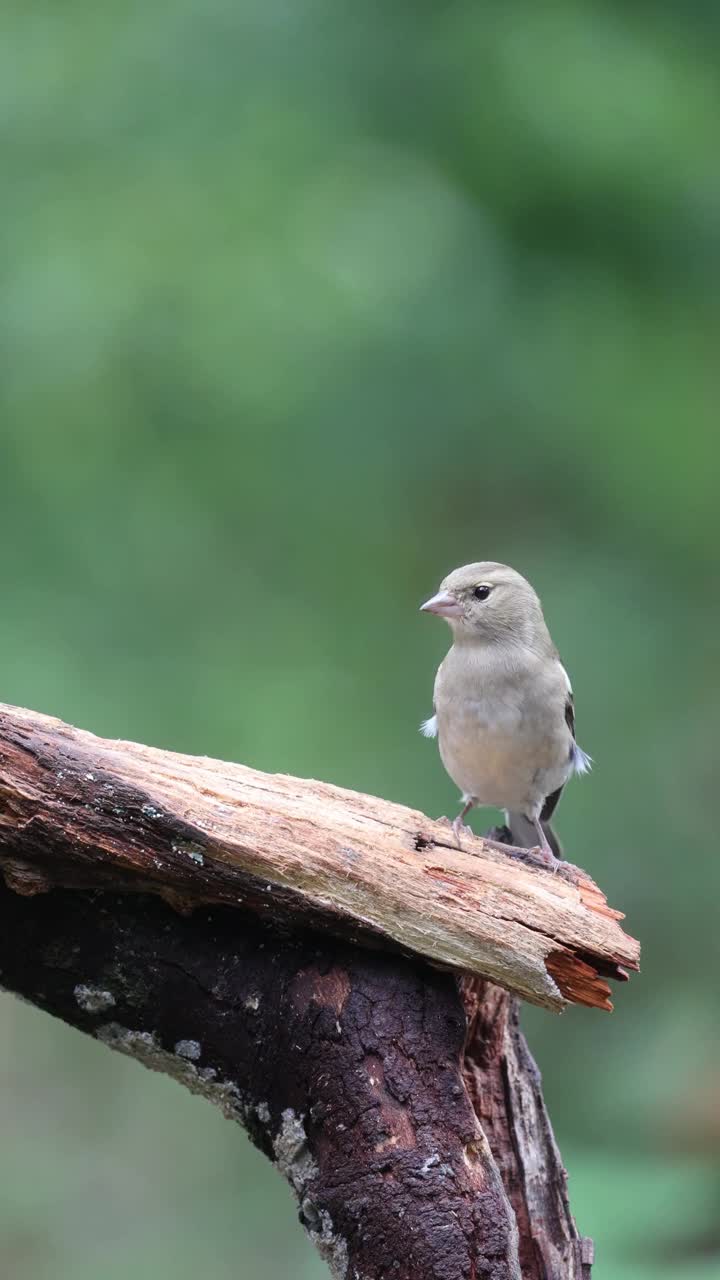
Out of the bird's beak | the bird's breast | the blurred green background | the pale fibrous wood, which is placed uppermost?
the blurred green background

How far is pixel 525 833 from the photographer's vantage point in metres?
3.63

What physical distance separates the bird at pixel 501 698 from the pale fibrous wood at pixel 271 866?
820 millimetres

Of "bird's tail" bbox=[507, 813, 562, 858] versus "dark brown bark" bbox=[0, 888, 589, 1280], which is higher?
"bird's tail" bbox=[507, 813, 562, 858]

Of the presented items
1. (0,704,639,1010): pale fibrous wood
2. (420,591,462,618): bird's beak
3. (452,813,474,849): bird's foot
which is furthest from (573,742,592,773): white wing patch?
(0,704,639,1010): pale fibrous wood

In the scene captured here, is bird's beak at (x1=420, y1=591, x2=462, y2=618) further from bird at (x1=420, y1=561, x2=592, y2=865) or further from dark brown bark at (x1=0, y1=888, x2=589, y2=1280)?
dark brown bark at (x1=0, y1=888, x2=589, y2=1280)

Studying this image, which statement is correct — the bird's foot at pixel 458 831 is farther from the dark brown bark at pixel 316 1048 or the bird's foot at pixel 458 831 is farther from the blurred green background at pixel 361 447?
the blurred green background at pixel 361 447

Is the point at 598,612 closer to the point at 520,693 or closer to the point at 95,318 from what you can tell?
the point at 520,693

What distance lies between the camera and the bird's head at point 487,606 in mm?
→ 3352

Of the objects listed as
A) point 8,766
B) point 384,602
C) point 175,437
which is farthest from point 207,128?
point 8,766

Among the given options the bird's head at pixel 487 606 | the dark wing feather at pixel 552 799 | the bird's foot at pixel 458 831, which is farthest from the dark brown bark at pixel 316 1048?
the dark wing feather at pixel 552 799

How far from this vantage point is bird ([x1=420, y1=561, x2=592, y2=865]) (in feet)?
10.7

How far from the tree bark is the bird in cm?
86

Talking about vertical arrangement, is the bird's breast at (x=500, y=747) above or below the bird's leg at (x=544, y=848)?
above

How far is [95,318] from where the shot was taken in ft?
15.9
